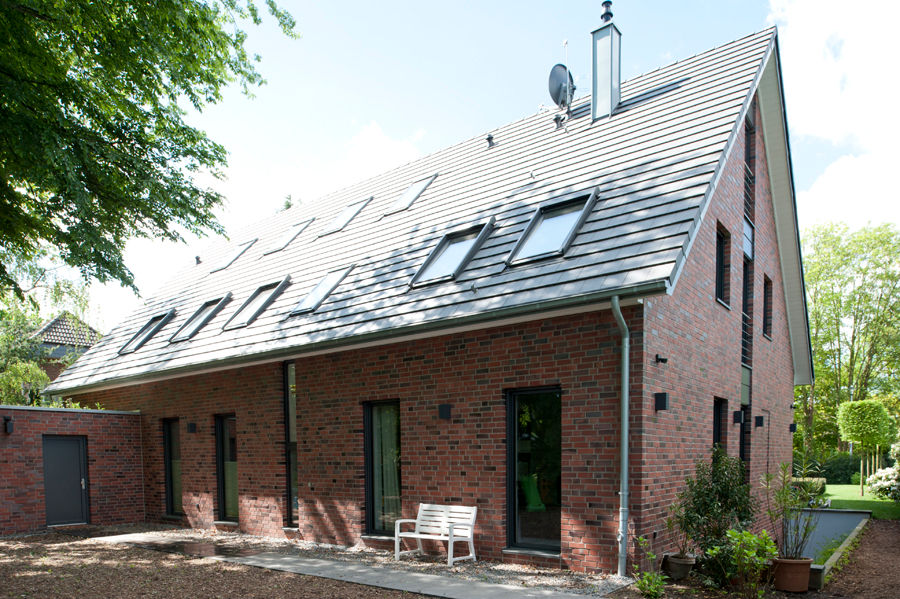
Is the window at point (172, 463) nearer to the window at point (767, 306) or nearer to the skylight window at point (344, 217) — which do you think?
the skylight window at point (344, 217)

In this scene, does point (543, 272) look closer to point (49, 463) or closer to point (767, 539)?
point (767, 539)

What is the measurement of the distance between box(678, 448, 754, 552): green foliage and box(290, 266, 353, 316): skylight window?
633 cm

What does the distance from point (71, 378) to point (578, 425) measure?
45.4ft

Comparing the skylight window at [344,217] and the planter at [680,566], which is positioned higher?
the skylight window at [344,217]

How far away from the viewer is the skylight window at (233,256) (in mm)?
16719

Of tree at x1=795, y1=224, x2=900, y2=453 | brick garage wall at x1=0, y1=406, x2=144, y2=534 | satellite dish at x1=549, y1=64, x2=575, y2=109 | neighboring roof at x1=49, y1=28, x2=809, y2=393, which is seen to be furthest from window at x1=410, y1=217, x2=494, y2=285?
tree at x1=795, y1=224, x2=900, y2=453

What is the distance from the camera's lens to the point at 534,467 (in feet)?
26.0

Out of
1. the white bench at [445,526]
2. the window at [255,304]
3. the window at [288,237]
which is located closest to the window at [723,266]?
the white bench at [445,526]

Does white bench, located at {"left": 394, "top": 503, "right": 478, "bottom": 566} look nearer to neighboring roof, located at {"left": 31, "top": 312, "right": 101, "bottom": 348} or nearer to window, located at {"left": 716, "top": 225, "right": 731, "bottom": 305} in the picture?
window, located at {"left": 716, "top": 225, "right": 731, "bottom": 305}

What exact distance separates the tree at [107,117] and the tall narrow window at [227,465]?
176 inches

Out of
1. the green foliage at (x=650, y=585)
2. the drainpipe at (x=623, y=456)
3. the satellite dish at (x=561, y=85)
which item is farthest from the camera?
the satellite dish at (x=561, y=85)

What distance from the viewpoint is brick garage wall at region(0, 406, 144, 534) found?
12164 millimetres

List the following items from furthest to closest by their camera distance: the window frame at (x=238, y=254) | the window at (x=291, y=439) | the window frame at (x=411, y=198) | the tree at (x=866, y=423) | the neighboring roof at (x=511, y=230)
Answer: the tree at (x=866, y=423) → the window frame at (x=238, y=254) → the window frame at (x=411, y=198) → the window at (x=291, y=439) → the neighboring roof at (x=511, y=230)

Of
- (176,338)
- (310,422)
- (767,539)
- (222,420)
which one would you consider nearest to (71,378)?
(176,338)
